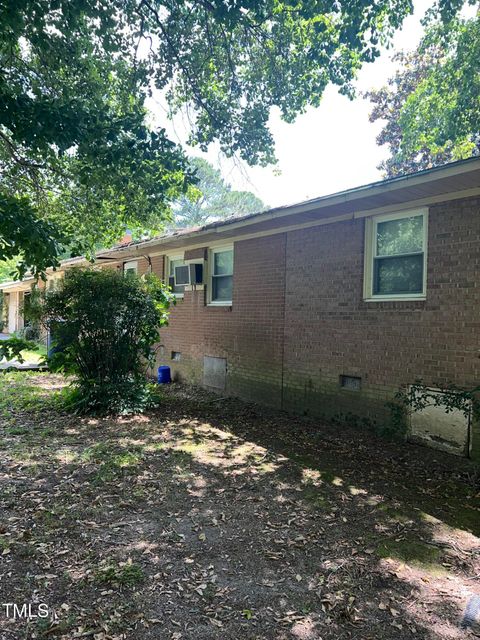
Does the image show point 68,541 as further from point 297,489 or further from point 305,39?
point 305,39

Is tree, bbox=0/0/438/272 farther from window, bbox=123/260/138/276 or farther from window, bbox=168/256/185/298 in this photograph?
window, bbox=123/260/138/276

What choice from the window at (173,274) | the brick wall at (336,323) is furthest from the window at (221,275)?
the window at (173,274)

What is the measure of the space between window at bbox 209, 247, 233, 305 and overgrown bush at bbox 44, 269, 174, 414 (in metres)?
2.21

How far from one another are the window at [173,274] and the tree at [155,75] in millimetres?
2715

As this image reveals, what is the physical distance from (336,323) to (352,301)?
1.59ft

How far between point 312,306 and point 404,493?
3872 millimetres

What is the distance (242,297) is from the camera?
930 cm

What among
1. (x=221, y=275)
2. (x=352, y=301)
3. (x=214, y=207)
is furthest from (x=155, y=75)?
(x=214, y=207)

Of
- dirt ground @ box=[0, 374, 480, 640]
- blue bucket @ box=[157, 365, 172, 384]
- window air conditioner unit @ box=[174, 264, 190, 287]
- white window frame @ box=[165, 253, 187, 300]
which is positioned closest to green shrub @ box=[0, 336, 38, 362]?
dirt ground @ box=[0, 374, 480, 640]

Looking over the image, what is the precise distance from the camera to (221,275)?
10164 millimetres

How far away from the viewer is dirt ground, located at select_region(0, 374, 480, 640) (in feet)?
8.09

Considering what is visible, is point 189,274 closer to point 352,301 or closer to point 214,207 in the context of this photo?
point 352,301

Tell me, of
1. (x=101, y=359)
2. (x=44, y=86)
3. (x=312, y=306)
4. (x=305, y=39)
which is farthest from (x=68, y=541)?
(x=305, y=39)

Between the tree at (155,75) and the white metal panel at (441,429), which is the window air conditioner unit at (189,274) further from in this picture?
the white metal panel at (441,429)
